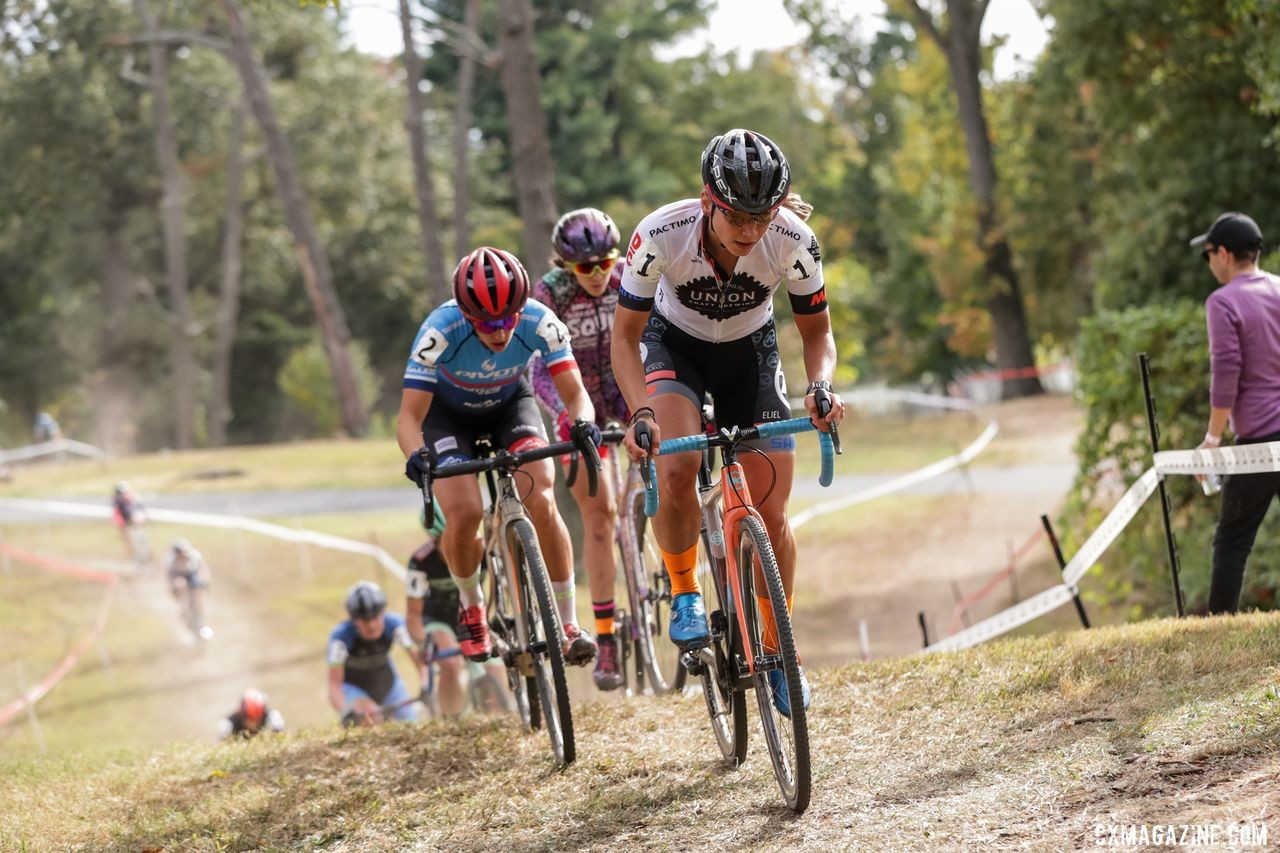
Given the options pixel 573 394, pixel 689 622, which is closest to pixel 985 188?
pixel 573 394

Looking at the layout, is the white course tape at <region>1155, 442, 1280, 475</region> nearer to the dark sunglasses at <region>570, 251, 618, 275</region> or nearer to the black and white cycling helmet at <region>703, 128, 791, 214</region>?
the black and white cycling helmet at <region>703, 128, 791, 214</region>

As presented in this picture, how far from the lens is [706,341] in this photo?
6.11 meters

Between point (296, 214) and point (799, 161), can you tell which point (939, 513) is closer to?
point (296, 214)

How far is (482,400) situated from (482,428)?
208 millimetres

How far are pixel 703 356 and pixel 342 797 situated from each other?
265 cm

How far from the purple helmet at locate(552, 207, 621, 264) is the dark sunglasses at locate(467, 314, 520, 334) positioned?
1320mm

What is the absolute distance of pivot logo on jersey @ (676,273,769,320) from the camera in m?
5.91

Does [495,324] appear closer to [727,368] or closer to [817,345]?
[727,368]

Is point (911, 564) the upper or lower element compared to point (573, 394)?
lower

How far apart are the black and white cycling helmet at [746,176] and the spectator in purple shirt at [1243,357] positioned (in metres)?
3.25

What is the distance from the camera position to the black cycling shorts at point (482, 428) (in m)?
7.27

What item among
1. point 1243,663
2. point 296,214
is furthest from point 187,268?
point 1243,663

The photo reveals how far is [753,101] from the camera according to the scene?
156 ft

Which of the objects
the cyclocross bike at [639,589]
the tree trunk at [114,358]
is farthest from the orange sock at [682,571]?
the tree trunk at [114,358]
